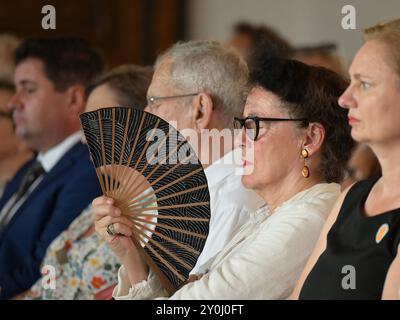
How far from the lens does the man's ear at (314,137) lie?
87.3 inches

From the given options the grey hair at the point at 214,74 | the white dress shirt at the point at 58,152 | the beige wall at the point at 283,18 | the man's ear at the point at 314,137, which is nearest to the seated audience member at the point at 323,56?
the beige wall at the point at 283,18

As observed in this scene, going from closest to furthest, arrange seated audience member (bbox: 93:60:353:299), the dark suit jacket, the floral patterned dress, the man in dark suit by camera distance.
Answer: seated audience member (bbox: 93:60:353:299) < the floral patterned dress < the dark suit jacket < the man in dark suit

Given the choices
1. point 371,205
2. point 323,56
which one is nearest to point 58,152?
point 323,56

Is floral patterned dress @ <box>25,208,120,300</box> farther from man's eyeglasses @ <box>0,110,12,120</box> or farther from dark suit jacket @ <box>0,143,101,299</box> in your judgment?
man's eyeglasses @ <box>0,110,12,120</box>

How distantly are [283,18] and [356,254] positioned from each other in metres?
4.03

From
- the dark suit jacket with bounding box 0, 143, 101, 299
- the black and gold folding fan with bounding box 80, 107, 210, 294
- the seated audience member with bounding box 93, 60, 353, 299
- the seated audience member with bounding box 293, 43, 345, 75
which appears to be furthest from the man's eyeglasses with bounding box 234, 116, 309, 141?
the seated audience member with bounding box 293, 43, 345, 75

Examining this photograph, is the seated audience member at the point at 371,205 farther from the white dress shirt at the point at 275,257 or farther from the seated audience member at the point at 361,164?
the seated audience member at the point at 361,164

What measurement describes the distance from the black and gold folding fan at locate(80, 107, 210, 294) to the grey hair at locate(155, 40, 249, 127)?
1.44 feet

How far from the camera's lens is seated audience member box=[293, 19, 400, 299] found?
1.76 meters

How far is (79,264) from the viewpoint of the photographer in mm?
2977

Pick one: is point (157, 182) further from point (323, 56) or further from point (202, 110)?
point (323, 56)

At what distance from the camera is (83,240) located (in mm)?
3041

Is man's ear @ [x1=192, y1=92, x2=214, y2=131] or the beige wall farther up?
the beige wall

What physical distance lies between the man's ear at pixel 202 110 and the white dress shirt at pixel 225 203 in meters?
0.11
